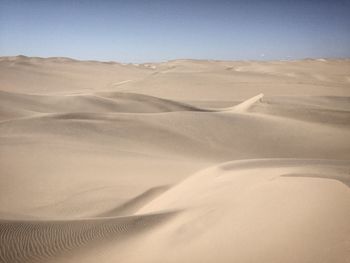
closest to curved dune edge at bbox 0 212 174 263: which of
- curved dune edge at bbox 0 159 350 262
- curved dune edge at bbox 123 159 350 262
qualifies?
curved dune edge at bbox 0 159 350 262

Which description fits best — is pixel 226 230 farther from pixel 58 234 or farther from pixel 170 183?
pixel 170 183

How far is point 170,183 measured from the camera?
6.12m

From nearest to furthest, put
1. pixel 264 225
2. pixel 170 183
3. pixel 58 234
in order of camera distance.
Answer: pixel 264 225 < pixel 58 234 < pixel 170 183

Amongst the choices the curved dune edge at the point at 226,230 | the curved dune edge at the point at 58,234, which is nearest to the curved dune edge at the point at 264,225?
the curved dune edge at the point at 226,230

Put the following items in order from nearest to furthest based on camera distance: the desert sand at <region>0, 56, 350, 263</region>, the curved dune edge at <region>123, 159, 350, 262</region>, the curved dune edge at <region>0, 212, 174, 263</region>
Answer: the curved dune edge at <region>123, 159, 350, 262</region> < the desert sand at <region>0, 56, 350, 263</region> < the curved dune edge at <region>0, 212, 174, 263</region>

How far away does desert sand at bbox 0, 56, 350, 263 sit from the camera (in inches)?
113

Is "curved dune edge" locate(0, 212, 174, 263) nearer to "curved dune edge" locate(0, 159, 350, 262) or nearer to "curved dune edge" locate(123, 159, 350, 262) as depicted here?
"curved dune edge" locate(0, 159, 350, 262)

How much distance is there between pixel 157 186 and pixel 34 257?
10.2 feet

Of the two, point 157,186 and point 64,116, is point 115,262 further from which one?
point 64,116

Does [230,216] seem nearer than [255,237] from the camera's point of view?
No

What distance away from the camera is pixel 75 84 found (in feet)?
118

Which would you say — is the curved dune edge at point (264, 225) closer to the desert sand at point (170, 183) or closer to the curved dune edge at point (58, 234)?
the desert sand at point (170, 183)

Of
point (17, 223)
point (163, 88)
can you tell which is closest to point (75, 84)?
point (163, 88)

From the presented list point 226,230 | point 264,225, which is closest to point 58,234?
point 226,230
